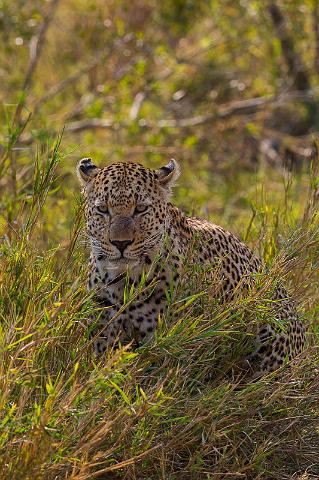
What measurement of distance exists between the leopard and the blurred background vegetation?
3.93m

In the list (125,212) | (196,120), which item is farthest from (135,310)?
(196,120)

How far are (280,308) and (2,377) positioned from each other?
66.7 inches

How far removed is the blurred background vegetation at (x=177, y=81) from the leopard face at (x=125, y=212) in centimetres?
409

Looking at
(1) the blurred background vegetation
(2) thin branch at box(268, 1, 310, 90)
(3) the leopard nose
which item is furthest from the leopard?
(2) thin branch at box(268, 1, 310, 90)

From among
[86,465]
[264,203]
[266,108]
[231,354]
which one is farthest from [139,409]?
[266,108]

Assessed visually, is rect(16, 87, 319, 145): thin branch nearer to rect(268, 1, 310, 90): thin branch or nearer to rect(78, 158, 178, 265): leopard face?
rect(268, 1, 310, 90): thin branch

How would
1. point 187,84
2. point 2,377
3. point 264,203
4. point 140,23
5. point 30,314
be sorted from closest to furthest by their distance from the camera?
point 2,377
point 30,314
point 264,203
point 140,23
point 187,84

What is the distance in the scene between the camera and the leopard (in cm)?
519

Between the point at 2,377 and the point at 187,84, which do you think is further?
the point at 187,84

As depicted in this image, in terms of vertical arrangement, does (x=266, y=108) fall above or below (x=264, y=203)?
below

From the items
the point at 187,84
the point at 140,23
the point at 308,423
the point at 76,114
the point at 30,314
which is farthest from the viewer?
the point at 187,84

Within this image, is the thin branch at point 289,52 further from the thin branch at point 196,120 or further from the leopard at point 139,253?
the leopard at point 139,253

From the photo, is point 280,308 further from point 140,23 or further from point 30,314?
point 140,23

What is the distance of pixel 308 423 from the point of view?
5.10 meters
